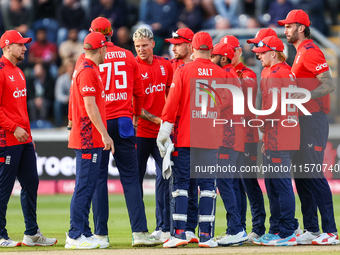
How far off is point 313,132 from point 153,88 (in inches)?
89.8

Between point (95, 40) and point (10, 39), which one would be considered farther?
point (10, 39)

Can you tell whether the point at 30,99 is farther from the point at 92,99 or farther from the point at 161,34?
the point at 92,99

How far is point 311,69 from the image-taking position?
700cm

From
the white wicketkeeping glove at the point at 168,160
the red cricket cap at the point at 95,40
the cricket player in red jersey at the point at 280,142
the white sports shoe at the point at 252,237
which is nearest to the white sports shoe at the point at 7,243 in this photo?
the white wicketkeeping glove at the point at 168,160

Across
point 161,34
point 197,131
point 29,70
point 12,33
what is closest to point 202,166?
point 197,131

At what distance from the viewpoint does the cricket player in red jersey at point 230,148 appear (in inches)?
265

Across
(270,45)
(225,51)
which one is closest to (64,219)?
Result: (225,51)

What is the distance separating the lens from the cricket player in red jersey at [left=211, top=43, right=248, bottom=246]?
673cm

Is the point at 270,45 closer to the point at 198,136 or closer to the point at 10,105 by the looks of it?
the point at 198,136

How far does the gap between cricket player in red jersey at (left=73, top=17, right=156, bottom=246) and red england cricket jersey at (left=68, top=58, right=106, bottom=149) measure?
0.34 metres

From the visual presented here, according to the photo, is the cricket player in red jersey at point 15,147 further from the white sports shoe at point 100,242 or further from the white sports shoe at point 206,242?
the white sports shoe at point 206,242

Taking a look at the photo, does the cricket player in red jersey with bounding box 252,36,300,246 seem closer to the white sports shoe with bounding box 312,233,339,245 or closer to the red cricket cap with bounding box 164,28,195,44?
the white sports shoe with bounding box 312,233,339,245

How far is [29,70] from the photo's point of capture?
53.3 feet

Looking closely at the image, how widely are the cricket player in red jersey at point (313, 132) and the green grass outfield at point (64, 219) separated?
0.86 m
